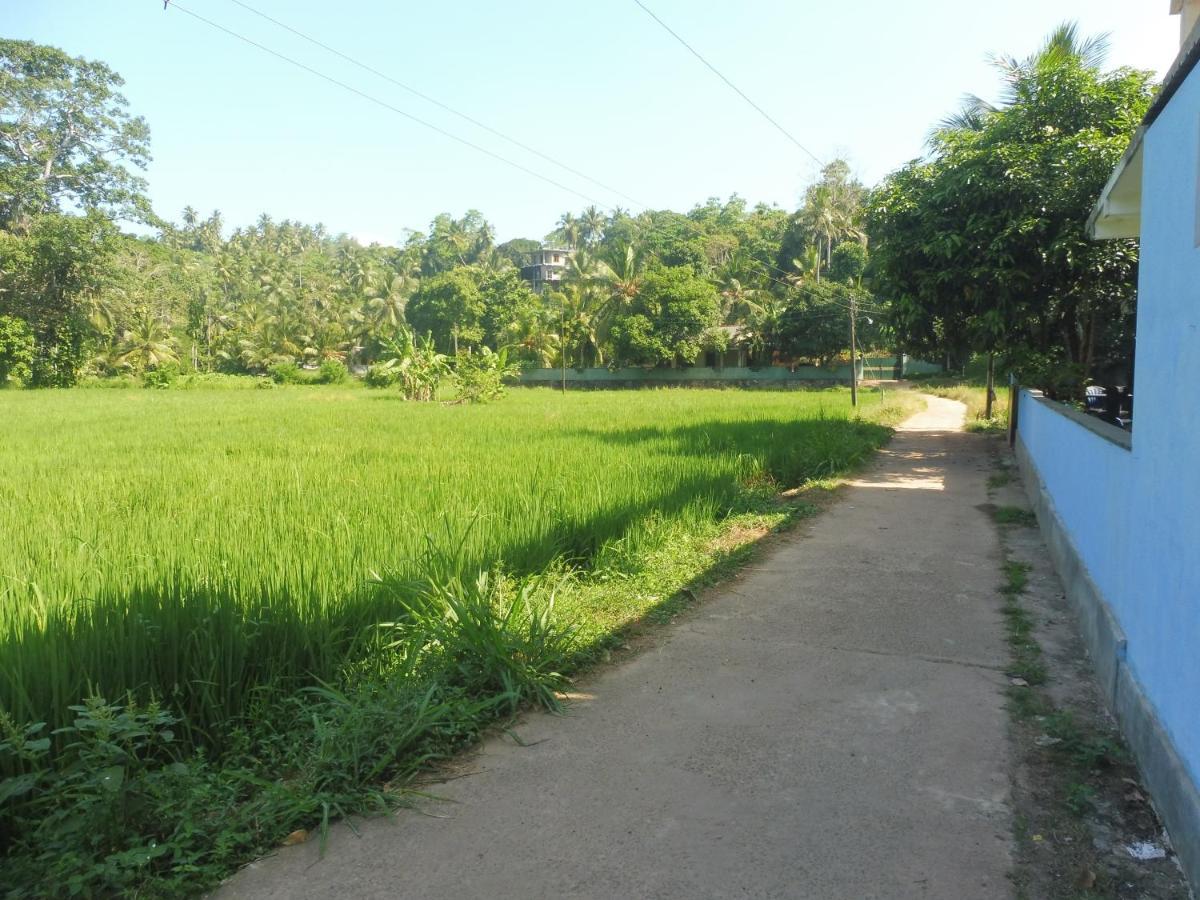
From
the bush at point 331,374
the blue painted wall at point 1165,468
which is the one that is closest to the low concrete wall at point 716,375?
the bush at point 331,374

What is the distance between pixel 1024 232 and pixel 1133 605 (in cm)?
929

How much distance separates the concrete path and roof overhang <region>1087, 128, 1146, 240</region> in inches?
111

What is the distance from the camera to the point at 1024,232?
11656mm

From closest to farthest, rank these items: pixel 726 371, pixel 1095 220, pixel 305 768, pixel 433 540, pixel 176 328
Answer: pixel 305 768 < pixel 433 540 < pixel 1095 220 < pixel 726 371 < pixel 176 328

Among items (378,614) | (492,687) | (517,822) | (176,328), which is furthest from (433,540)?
(176,328)

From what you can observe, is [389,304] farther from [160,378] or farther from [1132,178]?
[1132,178]

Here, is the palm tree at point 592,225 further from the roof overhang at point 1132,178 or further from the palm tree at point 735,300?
the roof overhang at point 1132,178

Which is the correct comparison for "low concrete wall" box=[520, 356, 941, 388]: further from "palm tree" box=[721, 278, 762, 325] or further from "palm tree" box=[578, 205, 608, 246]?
"palm tree" box=[578, 205, 608, 246]

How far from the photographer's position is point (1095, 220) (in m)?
7.51

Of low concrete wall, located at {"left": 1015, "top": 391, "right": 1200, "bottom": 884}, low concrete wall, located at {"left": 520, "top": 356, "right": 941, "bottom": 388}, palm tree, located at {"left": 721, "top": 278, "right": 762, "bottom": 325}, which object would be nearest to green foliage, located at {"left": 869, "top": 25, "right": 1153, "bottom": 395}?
low concrete wall, located at {"left": 1015, "top": 391, "right": 1200, "bottom": 884}

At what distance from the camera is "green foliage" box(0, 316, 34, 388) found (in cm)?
3722

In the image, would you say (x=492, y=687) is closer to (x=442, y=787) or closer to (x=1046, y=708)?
(x=442, y=787)

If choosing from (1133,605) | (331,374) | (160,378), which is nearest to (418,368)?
(331,374)

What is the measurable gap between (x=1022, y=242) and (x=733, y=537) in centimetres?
717
